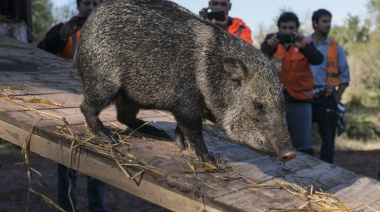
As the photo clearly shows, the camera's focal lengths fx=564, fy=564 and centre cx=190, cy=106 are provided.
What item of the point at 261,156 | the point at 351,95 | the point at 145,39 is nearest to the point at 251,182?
the point at 261,156

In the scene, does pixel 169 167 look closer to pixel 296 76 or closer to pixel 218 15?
pixel 218 15

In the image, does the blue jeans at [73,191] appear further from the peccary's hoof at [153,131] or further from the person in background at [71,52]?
the peccary's hoof at [153,131]

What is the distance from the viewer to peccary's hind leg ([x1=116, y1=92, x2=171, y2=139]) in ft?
11.7

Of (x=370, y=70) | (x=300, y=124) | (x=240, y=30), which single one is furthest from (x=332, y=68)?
(x=370, y=70)

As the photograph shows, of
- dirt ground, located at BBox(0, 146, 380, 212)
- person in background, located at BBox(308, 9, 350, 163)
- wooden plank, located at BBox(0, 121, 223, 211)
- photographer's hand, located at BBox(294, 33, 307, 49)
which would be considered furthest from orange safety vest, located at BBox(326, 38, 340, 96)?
wooden plank, located at BBox(0, 121, 223, 211)

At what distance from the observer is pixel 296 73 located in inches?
205

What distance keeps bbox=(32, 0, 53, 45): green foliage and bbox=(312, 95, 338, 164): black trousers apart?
13386 mm

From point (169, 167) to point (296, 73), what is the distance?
2585mm

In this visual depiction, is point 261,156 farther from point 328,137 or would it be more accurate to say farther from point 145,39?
point 328,137

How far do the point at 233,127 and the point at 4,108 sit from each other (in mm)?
1350

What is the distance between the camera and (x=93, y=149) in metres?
2.96

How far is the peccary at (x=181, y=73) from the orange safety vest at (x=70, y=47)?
164 cm

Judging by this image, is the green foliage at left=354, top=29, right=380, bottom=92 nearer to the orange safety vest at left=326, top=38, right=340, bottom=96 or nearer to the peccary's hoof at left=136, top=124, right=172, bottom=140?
the orange safety vest at left=326, top=38, right=340, bottom=96

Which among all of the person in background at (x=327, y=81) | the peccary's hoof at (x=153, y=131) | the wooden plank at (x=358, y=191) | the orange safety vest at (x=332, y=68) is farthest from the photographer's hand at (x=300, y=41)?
the peccary's hoof at (x=153, y=131)
